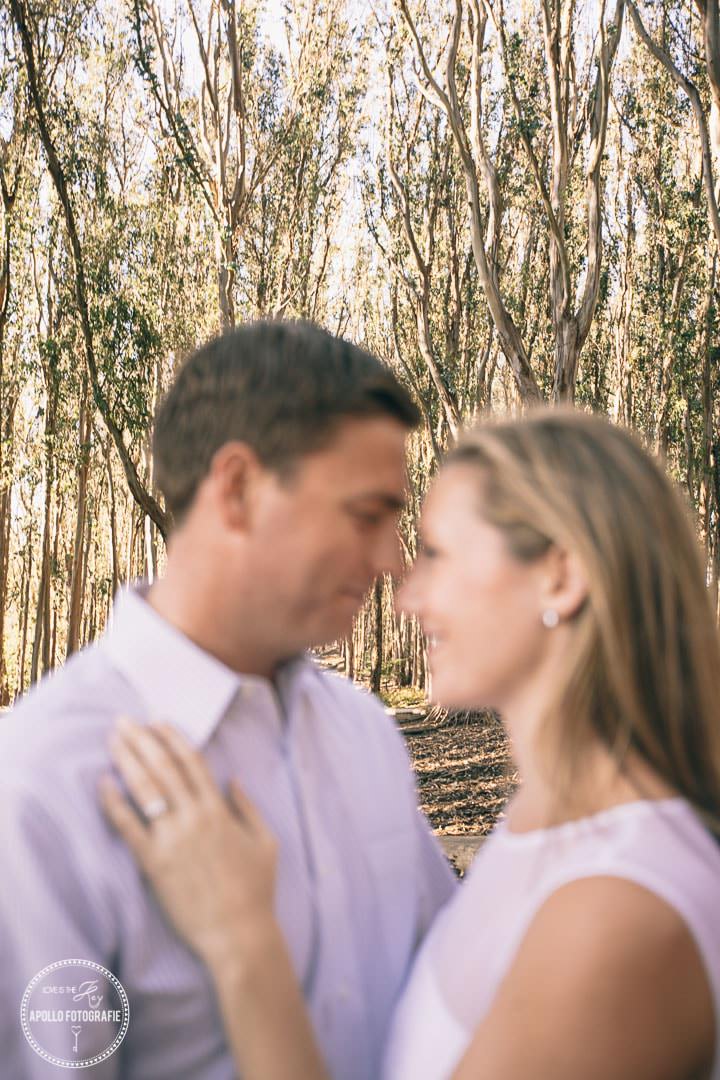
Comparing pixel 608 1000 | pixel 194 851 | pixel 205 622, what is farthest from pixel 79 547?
pixel 608 1000

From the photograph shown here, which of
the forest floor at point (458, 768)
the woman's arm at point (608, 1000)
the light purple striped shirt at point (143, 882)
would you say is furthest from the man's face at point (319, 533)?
the forest floor at point (458, 768)

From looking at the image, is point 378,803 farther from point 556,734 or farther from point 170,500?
point 170,500

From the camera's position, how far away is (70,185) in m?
12.8

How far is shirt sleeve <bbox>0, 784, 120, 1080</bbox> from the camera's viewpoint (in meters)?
1.16

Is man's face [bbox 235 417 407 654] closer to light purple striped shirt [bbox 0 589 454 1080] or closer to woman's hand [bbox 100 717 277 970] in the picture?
light purple striped shirt [bbox 0 589 454 1080]

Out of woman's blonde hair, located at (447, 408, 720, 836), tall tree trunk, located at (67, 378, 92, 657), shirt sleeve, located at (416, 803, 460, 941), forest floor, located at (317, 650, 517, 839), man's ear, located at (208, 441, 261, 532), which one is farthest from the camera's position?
tall tree trunk, located at (67, 378, 92, 657)

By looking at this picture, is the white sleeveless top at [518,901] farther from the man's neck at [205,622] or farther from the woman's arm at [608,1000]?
the man's neck at [205,622]

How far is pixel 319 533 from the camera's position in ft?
4.66

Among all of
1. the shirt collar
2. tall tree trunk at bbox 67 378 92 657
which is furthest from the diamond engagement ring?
tall tree trunk at bbox 67 378 92 657

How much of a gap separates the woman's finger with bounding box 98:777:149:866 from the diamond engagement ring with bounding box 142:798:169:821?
1 cm

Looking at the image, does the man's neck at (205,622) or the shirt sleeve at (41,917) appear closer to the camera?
the shirt sleeve at (41,917)

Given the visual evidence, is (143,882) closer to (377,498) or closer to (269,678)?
(269,678)

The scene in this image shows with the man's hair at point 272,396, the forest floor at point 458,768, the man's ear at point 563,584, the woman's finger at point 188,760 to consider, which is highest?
the man's hair at point 272,396

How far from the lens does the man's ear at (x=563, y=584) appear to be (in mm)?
1359
